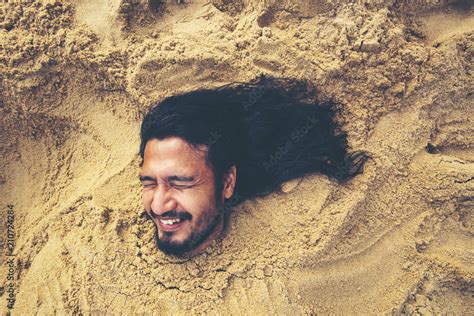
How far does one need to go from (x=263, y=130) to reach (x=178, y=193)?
2.64ft

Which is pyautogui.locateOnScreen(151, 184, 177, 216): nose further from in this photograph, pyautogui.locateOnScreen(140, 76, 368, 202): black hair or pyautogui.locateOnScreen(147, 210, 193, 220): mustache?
pyautogui.locateOnScreen(140, 76, 368, 202): black hair

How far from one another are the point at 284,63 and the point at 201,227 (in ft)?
4.04

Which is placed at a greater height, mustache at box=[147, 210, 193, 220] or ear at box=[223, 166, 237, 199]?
ear at box=[223, 166, 237, 199]

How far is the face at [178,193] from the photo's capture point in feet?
7.63

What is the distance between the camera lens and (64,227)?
8.93 feet

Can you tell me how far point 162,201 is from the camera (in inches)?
91.4

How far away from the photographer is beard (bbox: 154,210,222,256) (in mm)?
2396

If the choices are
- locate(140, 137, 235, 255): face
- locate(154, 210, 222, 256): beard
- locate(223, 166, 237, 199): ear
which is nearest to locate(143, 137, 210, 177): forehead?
locate(140, 137, 235, 255): face

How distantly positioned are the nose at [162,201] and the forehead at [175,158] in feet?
0.33

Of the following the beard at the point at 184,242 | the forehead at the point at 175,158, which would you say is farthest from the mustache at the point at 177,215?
the forehead at the point at 175,158

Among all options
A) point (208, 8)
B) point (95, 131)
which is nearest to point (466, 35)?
point (208, 8)

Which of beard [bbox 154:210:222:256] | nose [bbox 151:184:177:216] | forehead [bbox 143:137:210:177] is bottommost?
beard [bbox 154:210:222:256]

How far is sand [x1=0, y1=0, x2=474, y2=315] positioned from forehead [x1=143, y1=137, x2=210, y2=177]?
1.45 ft

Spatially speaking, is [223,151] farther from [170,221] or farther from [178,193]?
[170,221]
